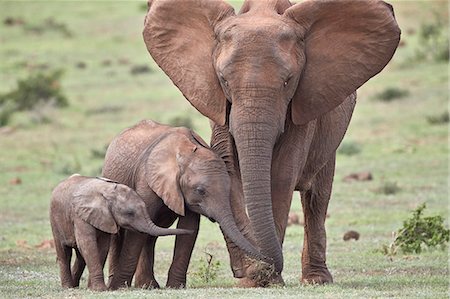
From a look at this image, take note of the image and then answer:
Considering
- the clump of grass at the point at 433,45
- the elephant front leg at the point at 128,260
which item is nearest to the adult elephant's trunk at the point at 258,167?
the elephant front leg at the point at 128,260

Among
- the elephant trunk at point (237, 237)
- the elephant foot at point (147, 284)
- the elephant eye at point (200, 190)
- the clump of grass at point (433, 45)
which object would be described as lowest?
the elephant foot at point (147, 284)

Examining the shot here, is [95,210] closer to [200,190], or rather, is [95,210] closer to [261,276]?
[200,190]

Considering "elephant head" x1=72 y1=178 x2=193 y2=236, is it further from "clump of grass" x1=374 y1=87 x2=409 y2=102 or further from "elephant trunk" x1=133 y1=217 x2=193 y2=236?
"clump of grass" x1=374 y1=87 x2=409 y2=102

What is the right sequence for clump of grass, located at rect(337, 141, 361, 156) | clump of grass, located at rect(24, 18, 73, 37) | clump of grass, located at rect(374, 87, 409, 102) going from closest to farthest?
clump of grass, located at rect(337, 141, 361, 156) → clump of grass, located at rect(374, 87, 409, 102) → clump of grass, located at rect(24, 18, 73, 37)

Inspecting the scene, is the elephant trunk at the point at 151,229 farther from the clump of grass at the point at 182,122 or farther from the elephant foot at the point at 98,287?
the clump of grass at the point at 182,122

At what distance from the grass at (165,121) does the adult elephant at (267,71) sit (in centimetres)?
78

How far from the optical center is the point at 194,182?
10.4m

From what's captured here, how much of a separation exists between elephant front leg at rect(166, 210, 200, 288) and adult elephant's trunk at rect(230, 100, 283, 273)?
0.95 meters

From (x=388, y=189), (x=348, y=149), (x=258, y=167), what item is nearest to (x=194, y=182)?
(x=258, y=167)

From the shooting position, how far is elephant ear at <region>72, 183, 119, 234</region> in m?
10.5

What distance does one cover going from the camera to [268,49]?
32.4 ft

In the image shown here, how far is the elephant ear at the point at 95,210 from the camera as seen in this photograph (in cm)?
1048

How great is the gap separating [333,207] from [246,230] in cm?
786

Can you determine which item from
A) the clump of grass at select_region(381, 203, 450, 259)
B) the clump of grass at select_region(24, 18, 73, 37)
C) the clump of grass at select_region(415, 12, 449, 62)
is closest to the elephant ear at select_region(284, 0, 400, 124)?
the clump of grass at select_region(381, 203, 450, 259)
